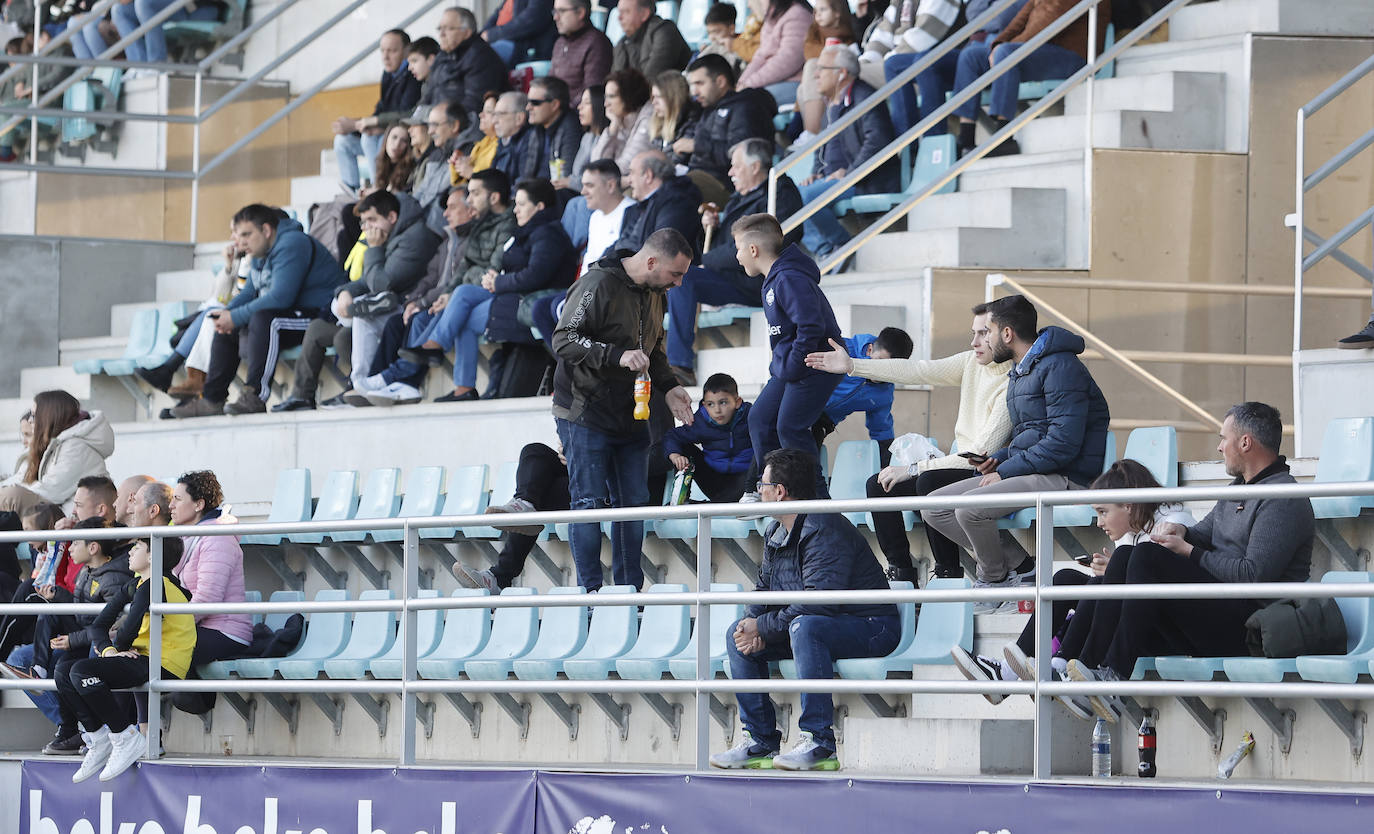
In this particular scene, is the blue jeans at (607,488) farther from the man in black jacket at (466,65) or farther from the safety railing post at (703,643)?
the man in black jacket at (466,65)

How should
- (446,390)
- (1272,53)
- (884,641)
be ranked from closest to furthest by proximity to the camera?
(884,641) < (1272,53) < (446,390)

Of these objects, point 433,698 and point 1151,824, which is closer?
point 1151,824

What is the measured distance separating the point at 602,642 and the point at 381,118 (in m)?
7.37

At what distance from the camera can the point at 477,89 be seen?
49.1 ft

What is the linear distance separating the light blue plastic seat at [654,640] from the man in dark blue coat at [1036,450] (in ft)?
3.67

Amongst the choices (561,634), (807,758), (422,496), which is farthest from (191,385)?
(807,758)

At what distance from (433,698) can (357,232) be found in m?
5.31

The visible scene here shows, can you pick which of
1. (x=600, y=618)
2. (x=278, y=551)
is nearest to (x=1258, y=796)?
(x=600, y=618)

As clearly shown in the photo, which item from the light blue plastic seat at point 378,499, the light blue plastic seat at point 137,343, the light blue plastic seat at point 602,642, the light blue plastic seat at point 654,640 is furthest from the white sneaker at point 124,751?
the light blue plastic seat at point 137,343

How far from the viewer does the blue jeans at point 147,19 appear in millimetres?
16953

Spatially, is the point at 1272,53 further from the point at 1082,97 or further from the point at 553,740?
the point at 553,740

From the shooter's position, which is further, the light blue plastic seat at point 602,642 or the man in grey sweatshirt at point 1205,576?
the light blue plastic seat at point 602,642

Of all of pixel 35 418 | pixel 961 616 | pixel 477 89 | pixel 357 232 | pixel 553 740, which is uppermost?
pixel 477 89

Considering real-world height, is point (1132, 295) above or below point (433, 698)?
above
